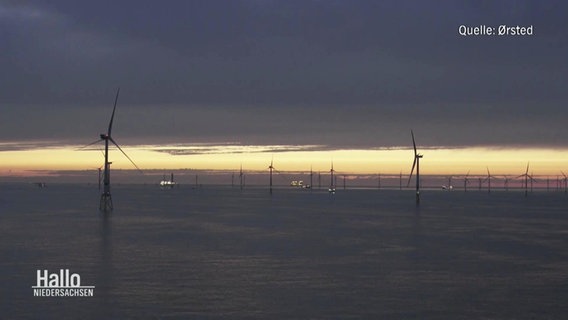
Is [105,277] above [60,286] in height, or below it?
above

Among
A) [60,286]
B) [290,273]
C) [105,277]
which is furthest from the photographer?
[290,273]

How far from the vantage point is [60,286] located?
51.1 metres

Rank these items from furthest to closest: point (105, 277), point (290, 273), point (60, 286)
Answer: point (290, 273)
point (105, 277)
point (60, 286)

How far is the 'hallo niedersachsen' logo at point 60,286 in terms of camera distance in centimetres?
4758

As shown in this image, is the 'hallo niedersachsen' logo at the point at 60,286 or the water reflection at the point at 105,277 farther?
the 'hallo niedersachsen' logo at the point at 60,286

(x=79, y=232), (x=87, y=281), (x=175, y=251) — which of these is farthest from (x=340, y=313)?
(x=79, y=232)

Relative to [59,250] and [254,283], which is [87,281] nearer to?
[254,283]

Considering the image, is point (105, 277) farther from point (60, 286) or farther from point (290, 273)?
point (290, 273)

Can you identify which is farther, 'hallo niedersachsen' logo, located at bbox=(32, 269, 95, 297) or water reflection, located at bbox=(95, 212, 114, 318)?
'hallo niedersachsen' logo, located at bbox=(32, 269, 95, 297)

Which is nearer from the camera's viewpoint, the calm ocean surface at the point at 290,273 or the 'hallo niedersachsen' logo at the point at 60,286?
the calm ocean surface at the point at 290,273

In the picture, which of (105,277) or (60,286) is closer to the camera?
(60,286)

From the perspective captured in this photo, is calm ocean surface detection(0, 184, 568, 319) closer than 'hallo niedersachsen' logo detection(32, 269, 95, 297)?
Yes

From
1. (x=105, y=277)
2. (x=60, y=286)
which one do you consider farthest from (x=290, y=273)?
(x=60, y=286)

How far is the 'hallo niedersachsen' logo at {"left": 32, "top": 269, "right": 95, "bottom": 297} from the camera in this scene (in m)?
47.6
